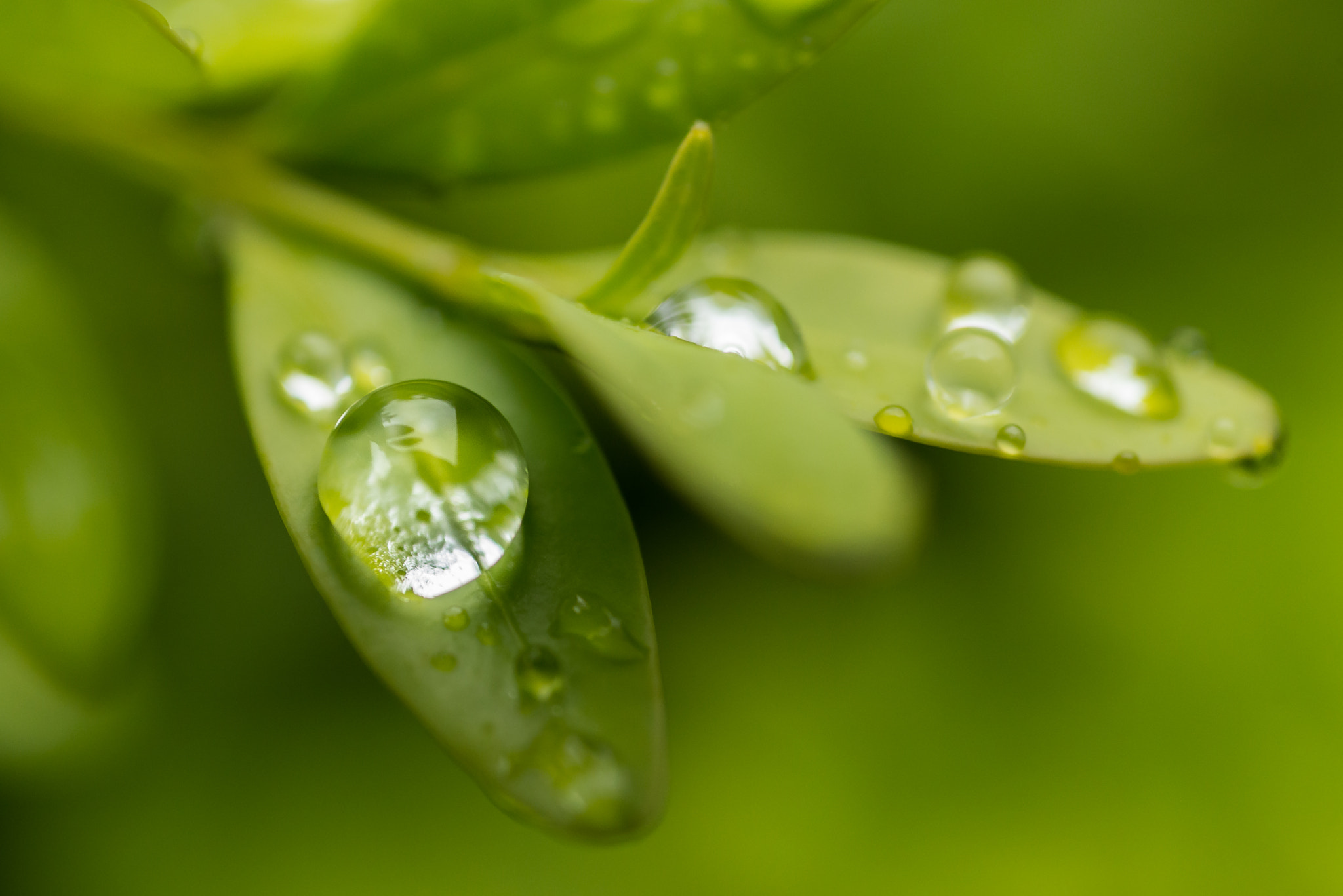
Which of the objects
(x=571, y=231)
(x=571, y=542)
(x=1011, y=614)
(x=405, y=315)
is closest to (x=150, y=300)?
(x=571, y=231)

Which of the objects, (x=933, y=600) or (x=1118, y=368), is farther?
(x=933, y=600)

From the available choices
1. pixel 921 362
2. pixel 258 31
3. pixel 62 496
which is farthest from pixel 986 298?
pixel 62 496

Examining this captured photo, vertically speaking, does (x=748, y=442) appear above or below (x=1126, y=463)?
below

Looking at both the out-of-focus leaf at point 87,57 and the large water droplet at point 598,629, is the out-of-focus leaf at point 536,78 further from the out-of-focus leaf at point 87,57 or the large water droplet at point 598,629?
the large water droplet at point 598,629

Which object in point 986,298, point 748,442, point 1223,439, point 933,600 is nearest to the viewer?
point 748,442

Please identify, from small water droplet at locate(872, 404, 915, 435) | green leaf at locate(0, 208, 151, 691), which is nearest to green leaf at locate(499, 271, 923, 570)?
small water droplet at locate(872, 404, 915, 435)

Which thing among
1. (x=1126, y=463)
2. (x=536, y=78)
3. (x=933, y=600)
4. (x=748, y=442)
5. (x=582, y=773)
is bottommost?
(x=582, y=773)

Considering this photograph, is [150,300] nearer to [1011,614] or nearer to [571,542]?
[571,542]

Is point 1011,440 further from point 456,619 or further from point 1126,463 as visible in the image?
point 456,619
